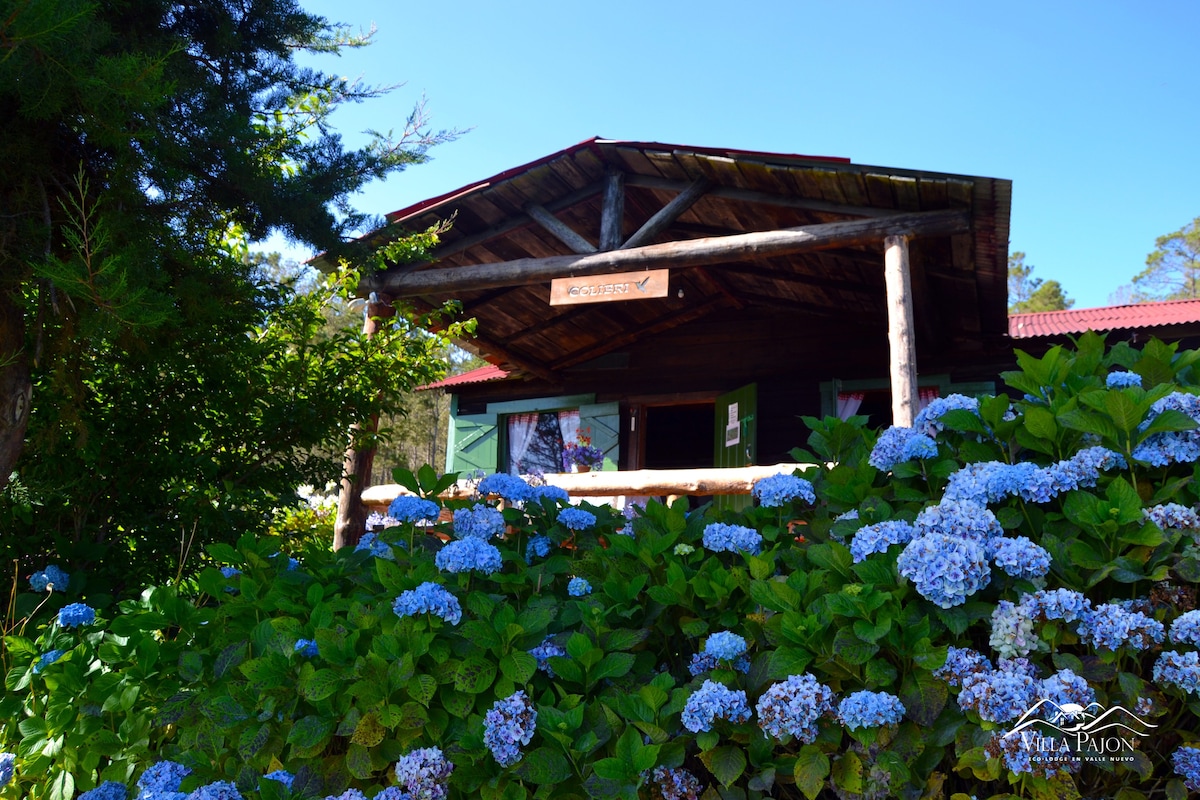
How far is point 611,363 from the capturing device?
10.6 metres

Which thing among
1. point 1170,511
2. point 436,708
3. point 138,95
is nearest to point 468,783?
point 436,708

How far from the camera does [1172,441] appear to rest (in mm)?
1823

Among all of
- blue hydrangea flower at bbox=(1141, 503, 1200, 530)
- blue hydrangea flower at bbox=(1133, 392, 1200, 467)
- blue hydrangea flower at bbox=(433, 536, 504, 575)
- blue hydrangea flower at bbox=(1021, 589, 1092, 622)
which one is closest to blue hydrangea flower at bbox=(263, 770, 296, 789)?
blue hydrangea flower at bbox=(433, 536, 504, 575)

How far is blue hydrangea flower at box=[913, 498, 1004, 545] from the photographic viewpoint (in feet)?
5.60

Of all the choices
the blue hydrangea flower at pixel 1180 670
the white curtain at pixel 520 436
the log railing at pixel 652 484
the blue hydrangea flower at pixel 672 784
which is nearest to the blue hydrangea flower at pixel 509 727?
the blue hydrangea flower at pixel 672 784

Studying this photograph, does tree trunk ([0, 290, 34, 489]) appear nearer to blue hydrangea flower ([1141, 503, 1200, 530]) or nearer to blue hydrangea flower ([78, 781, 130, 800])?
blue hydrangea flower ([78, 781, 130, 800])

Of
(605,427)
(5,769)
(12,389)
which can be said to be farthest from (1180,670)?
(605,427)

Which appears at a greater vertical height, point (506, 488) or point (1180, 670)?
point (506, 488)

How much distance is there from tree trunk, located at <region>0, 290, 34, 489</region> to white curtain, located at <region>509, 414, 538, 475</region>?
7.97 m

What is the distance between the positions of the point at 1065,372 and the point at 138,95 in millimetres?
2837

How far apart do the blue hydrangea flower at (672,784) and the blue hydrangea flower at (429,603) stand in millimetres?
546

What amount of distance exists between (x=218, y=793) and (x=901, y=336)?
5148 millimetres

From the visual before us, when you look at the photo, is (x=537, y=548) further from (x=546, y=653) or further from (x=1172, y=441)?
(x=1172, y=441)

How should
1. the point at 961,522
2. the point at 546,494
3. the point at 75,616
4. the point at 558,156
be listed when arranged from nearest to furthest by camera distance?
1. the point at 961,522
2. the point at 546,494
3. the point at 75,616
4. the point at 558,156
